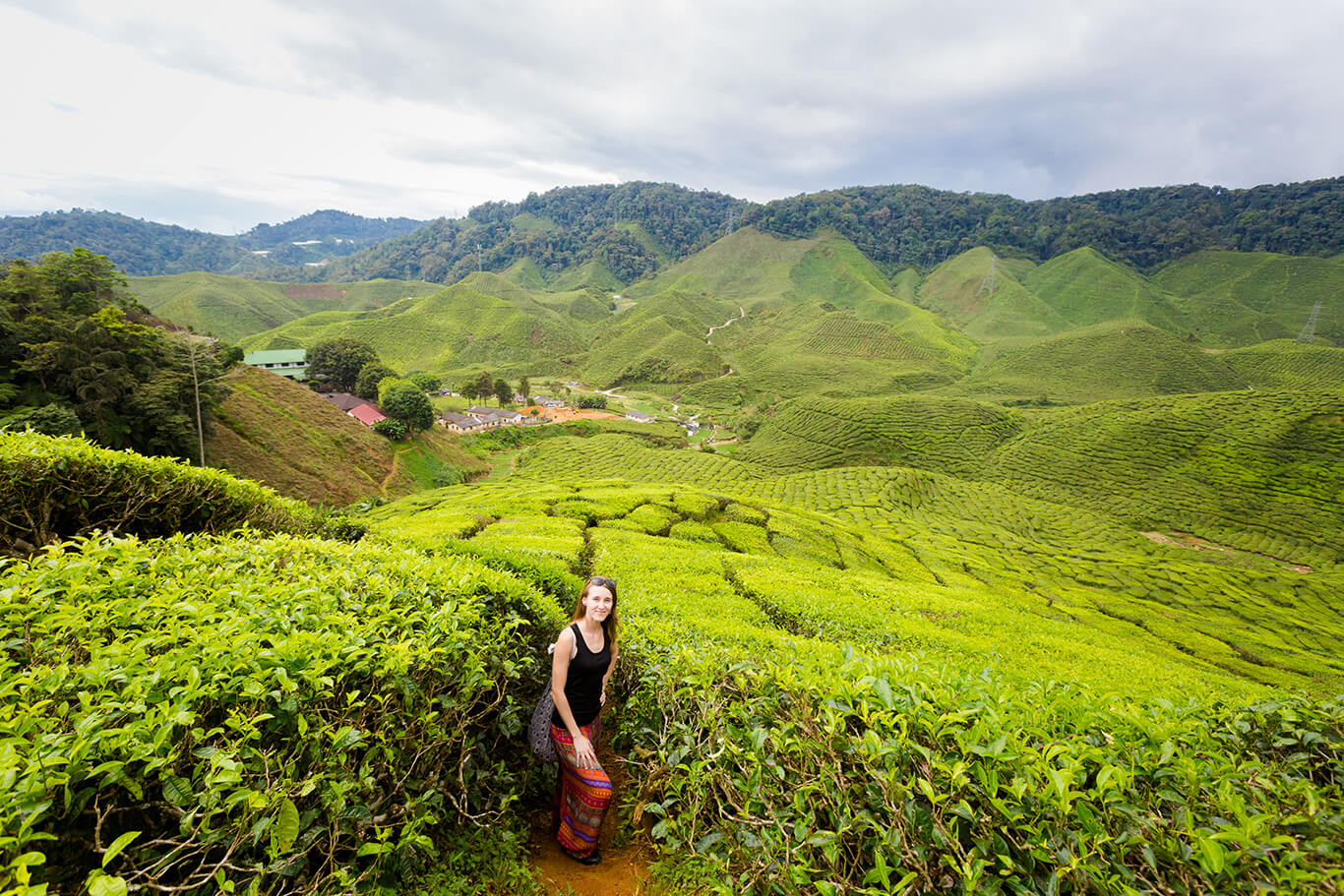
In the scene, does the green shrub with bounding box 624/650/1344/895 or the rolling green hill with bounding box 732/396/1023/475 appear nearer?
the green shrub with bounding box 624/650/1344/895

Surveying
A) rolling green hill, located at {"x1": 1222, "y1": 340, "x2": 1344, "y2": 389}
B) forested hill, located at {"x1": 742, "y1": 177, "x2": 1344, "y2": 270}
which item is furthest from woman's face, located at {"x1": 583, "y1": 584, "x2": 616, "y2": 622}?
forested hill, located at {"x1": 742, "y1": 177, "x2": 1344, "y2": 270}

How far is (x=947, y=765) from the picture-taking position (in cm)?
298

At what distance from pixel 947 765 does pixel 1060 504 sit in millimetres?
65838

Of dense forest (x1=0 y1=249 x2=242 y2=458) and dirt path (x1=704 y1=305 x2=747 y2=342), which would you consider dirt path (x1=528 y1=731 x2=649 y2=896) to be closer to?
dense forest (x1=0 y1=249 x2=242 y2=458)

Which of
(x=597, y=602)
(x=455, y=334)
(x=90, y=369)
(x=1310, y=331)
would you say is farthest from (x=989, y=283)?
(x=90, y=369)

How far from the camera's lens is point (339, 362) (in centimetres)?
6044

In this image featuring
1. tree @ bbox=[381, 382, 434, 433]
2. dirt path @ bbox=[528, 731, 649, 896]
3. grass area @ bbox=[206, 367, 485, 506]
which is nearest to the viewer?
dirt path @ bbox=[528, 731, 649, 896]

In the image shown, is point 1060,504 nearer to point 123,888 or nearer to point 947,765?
point 947,765

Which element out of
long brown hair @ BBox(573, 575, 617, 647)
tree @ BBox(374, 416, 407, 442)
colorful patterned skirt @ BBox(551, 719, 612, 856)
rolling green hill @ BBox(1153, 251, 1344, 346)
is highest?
rolling green hill @ BBox(1153, 251, 1344, 346)

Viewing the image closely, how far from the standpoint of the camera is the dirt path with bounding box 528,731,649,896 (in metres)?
4.16

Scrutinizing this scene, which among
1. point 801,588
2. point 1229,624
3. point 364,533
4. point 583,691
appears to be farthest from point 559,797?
point 1229,624

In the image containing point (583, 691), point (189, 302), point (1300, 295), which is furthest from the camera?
point (1300, 295)

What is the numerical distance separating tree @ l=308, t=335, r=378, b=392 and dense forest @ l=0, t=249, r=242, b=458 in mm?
29633

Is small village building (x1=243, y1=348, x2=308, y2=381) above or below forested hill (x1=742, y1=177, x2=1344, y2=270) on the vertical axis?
below
